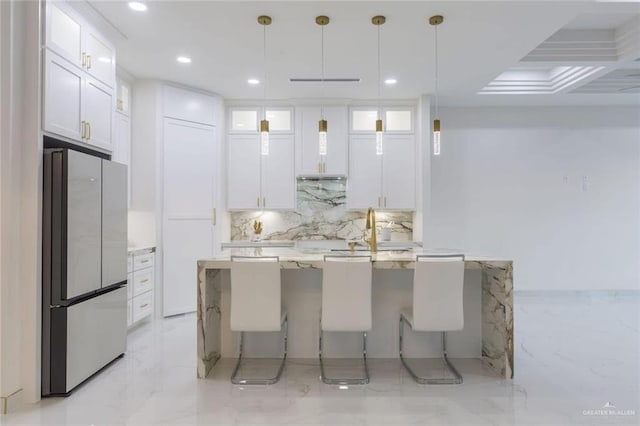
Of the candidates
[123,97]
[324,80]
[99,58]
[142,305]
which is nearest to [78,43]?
[99,58]

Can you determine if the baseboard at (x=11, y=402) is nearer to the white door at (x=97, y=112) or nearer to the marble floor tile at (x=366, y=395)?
the marble floor tile at (x=366, y=395)

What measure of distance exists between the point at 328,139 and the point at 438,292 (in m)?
3.14

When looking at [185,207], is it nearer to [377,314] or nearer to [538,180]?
[377,314]

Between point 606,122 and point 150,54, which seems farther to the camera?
point 606,122

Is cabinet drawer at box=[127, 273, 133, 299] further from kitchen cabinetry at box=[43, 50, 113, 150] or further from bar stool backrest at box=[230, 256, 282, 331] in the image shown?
bar stool backrest at box=[230, 256, 282, 331]

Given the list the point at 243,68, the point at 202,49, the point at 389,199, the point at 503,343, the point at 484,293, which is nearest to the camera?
the point at 503,343

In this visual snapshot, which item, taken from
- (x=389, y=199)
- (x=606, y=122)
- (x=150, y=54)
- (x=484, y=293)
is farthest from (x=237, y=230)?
(x=606, y=122)

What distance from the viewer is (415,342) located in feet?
10.3

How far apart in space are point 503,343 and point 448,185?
3.11m

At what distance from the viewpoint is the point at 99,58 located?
3.09 metres

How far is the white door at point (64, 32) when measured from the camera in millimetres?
2508

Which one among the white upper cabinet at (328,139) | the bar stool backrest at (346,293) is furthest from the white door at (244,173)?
the bar stool backrest at (346,293)

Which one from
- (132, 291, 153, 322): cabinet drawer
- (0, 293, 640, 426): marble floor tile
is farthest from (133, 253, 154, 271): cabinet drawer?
(0, 293, 640, 426): marble floor tile

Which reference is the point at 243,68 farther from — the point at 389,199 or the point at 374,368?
the point at 374,368
